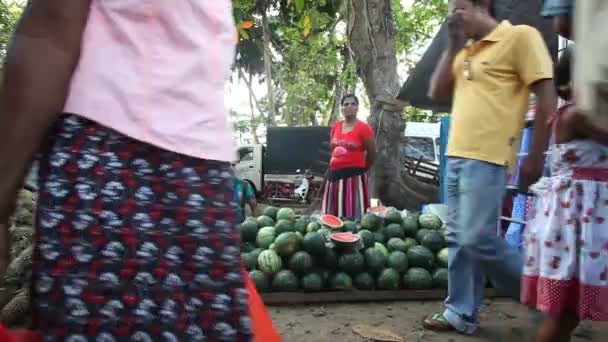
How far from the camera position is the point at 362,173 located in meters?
6.18

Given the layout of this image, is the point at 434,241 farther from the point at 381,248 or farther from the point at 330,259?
the point at 330,259

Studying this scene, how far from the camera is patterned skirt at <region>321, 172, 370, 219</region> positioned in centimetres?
620

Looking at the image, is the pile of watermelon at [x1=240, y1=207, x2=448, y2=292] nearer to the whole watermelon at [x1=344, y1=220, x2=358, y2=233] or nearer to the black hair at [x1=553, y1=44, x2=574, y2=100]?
the whole watermelon at [x1=344, y1=220, x2=358, y2=233]

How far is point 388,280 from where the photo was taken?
439 centimetres

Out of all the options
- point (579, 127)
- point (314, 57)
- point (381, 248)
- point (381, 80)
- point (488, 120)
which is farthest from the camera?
point (314, 57)

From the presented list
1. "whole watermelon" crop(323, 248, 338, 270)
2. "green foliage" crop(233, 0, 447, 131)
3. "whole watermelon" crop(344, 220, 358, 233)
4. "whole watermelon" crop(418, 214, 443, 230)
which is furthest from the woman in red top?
"green foliage" crop(233, 0, 447, 131)

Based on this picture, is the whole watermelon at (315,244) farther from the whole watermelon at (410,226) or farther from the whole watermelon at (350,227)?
the whole watermelon at (410,226)

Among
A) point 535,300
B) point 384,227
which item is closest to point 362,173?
point 384,227

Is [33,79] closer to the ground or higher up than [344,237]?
higher up

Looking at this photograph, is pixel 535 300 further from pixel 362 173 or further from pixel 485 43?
pixel 362 173

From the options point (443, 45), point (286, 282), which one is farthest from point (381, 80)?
point (286, 282)

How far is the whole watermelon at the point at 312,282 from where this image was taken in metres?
4.31

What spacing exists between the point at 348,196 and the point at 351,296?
1997 millimetres

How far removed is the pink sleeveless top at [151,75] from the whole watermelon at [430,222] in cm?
415
